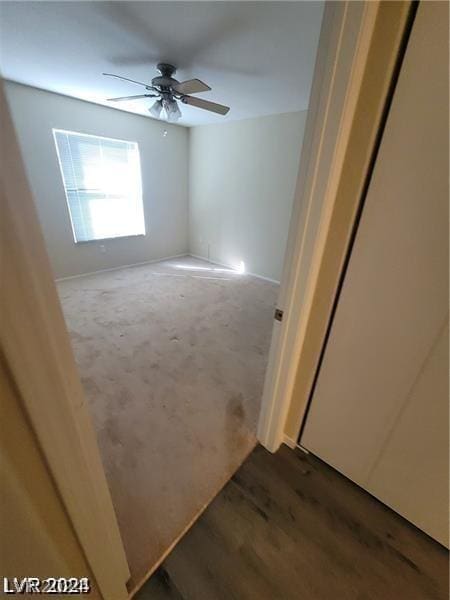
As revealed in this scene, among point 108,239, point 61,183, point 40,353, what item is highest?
point 61,183

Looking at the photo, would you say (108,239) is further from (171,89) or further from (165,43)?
(165,43)

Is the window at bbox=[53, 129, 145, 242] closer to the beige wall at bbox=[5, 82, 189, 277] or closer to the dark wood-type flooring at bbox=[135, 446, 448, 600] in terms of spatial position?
the beige wall at bbox=[5, 82, 189, 277]

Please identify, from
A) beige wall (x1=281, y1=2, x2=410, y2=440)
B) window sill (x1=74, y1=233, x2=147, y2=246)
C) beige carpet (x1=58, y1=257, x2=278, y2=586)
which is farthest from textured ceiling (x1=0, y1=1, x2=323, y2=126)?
beige carpet (x1=58, y1=257, x2=278, y2=586)

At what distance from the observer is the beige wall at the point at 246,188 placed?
11.2 ft

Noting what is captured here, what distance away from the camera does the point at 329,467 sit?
1.33 meters

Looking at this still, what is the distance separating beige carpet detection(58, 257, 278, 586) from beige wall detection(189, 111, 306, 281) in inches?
38.6

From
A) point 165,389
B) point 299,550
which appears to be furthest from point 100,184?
point 299,550

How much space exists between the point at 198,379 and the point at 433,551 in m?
1.45

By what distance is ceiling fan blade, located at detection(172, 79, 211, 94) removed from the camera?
189 cm

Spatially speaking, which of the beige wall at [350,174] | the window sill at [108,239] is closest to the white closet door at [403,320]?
the beige wall at [350,174]

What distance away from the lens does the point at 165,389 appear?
1.80 m

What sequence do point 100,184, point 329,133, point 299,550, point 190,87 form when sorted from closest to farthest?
point 329,133 → point 299,550 → point 190,87 → point 100,184

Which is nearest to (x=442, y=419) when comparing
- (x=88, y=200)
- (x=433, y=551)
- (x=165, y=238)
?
(x=433, y=551)

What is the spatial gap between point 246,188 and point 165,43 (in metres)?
2.26
